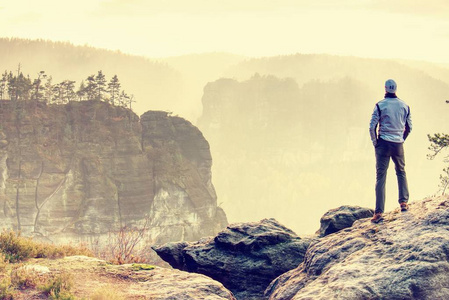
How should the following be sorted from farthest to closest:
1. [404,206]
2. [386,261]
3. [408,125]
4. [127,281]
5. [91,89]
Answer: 1. [91,89]
2. [408,125]
3. [404,206]
4. [127,281]
5. [386,261]

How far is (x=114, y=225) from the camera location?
84.0 meters

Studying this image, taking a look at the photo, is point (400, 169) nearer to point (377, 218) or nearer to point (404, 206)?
point (404, 206)

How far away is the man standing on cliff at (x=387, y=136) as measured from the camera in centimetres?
A: 1262

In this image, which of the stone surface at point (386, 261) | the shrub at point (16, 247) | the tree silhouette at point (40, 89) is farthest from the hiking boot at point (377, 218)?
the tree silhouette at point (40, 89)

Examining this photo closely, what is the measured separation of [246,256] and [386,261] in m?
6.16

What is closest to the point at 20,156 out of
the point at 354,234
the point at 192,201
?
the point at 192,201

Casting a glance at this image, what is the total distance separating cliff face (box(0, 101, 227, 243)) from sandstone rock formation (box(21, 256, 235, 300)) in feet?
234

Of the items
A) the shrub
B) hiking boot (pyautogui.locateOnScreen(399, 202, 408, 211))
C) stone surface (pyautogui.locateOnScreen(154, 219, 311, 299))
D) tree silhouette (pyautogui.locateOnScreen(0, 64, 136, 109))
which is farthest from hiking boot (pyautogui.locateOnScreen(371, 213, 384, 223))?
tree silhouette (pyautogui.locateOnScreen(0, 64, 136, 109))

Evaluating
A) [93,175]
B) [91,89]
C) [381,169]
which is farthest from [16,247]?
[91,89]

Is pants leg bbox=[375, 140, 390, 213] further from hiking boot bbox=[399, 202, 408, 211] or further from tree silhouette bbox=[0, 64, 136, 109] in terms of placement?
tree silhouette bbox=[0, 64, 136, 109]

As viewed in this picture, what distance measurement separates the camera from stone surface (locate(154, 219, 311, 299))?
15367mm

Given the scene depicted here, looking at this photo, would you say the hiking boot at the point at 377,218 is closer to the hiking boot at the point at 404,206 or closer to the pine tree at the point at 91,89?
the hiking boot at the point at 404,206

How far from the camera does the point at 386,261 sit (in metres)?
10.2

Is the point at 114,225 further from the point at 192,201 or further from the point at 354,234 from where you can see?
the point at 354,234
